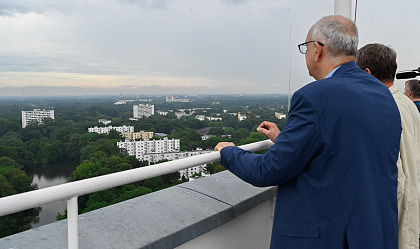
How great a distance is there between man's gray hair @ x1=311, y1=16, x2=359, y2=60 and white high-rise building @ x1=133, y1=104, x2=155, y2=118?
540 inches

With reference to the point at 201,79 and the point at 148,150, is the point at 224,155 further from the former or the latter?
the point at 201,79

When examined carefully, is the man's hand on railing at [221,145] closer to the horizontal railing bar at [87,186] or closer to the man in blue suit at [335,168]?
the horizontal railing bar at [87,186]

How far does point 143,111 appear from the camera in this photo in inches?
583

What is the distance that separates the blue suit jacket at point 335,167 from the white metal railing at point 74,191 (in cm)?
28

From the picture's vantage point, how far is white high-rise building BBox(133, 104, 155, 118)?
14570mm

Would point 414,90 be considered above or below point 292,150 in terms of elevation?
above

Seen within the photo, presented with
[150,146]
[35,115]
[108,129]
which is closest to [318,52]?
[150,146]

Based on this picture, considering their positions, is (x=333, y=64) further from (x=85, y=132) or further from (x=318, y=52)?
(x=85, y=132)

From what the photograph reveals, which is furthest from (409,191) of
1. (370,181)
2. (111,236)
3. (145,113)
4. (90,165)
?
(145,113)

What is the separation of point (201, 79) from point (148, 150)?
84.8 feet

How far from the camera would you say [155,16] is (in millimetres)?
32781

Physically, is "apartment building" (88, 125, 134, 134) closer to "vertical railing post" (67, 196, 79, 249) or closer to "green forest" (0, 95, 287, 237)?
"green forest" (0, 95, 287, 237)

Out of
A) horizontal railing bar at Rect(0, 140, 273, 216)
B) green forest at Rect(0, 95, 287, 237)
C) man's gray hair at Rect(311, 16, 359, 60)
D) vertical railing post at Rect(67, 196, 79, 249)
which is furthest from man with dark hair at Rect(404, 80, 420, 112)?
vertical railing post at Rect(67, 196, 79, 249)

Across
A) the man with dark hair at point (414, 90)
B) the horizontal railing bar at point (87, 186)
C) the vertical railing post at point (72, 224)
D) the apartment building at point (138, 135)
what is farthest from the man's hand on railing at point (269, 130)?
the apartment building at point (138, 135)
